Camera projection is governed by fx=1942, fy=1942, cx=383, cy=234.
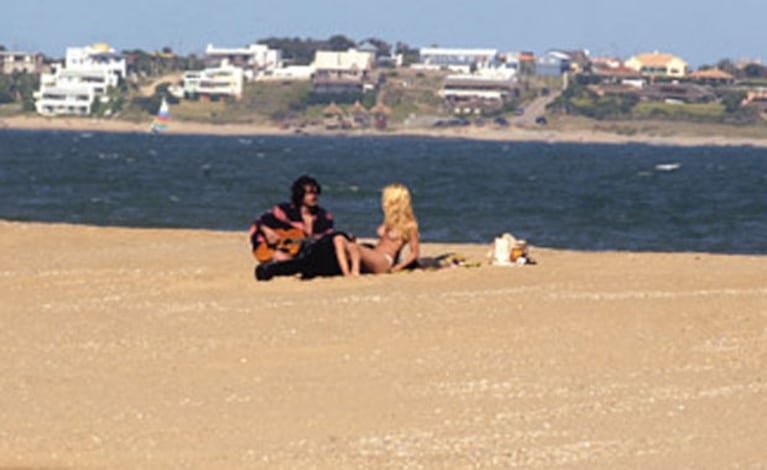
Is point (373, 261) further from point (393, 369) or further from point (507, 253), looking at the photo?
point (393, 369)

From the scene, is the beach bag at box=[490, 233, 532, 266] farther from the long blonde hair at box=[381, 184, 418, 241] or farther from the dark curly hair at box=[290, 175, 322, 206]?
the dark curly hair at box=[290, 175, 322, 206]

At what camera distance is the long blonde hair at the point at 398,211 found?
1538cm

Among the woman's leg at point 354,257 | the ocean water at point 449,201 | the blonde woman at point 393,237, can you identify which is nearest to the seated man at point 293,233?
the woman's leg at point 354,257

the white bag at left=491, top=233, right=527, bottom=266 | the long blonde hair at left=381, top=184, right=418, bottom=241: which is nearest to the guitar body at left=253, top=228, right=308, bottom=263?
the long blonde hair at left=381, top=184, right=418, bottom=241

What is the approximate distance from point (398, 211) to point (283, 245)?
1.01m

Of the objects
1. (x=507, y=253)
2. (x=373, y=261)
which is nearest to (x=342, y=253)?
(x=373, y=261)

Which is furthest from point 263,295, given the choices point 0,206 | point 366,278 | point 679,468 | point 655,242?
point 0,206

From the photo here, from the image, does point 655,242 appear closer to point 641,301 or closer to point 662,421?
point 641,301

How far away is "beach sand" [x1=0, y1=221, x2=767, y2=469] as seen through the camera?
9.29m

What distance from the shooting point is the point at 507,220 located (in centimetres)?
4231

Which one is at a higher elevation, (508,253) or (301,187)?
(301,187)

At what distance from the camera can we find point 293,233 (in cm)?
1585

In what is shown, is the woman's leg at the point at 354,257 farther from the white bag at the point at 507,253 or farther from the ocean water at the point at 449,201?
the ocean water at the point at 449,201

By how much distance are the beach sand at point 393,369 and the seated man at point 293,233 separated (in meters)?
0.18
